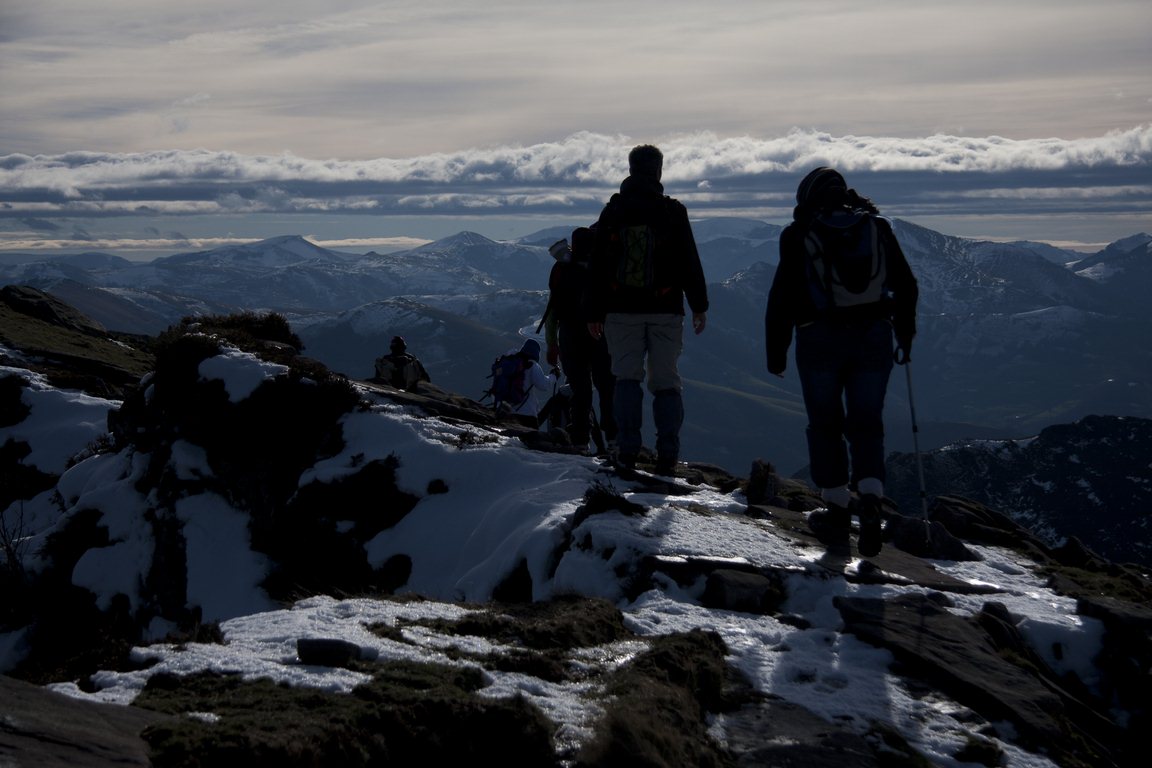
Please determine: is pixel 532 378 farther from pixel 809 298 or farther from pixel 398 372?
pixel 809 298

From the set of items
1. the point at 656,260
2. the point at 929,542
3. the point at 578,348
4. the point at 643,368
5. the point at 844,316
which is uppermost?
the point at 656,260

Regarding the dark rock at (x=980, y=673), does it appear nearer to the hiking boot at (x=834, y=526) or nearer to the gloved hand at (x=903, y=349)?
the hiking boot at (x=834, y=526)

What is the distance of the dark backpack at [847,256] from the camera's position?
1082 centimetres

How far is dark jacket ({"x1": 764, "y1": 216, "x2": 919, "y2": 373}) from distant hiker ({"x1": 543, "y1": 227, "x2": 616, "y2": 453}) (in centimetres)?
649

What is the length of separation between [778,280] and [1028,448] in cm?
9127

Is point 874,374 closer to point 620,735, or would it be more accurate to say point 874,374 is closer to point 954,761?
point 954,761

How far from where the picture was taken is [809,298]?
11117 mm

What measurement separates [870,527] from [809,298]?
257 cm

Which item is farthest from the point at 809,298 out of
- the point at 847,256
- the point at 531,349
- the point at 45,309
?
the point at 45,309

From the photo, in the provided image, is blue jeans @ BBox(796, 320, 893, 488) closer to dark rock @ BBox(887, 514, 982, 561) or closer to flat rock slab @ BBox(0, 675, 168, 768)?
dark rock @ BBox(887, 514, 982, 561)

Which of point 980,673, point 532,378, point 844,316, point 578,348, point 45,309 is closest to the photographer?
point 980,673

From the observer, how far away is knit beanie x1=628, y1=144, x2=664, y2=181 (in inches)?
513

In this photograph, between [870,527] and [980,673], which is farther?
[870,527]

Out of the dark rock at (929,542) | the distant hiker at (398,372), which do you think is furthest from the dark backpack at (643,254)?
the distant hiker at (398,372)
